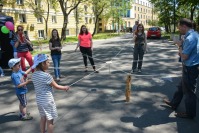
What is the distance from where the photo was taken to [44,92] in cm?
379

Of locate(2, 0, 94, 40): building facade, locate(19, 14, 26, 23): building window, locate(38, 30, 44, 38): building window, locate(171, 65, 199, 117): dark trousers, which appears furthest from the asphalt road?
locate(38, 30, 44, 38): building window

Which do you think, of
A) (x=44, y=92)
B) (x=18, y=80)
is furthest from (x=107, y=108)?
(x=44, y=92)

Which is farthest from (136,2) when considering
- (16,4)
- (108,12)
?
(16,4)

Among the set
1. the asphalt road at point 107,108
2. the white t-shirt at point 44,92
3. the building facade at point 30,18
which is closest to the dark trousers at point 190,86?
the asphalt road at point 107,108

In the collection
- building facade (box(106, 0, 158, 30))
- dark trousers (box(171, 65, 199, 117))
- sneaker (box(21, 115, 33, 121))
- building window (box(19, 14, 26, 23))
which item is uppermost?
building facade (box(106, 0, 158, 30))

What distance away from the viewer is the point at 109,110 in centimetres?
555

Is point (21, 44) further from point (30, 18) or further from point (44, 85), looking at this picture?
point (30, 18)

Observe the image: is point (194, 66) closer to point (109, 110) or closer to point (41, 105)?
point (109, 110)

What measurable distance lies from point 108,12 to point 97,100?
45192 millimetres

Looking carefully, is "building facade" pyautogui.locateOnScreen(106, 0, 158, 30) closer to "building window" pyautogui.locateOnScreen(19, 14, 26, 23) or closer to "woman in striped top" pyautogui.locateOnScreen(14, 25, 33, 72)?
"building window" pyautogui.locateOnScreen(19, 14, 26, 23)

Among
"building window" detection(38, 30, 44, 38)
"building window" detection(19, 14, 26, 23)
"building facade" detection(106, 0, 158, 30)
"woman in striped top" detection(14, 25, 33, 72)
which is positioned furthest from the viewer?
"building facade" detection(106, 0, 158, 30)

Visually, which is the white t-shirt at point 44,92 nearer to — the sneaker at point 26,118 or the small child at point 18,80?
the small child at point 18,80

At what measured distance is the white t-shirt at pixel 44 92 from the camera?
373 cm

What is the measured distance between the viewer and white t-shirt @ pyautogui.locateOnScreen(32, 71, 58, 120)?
3.73m
